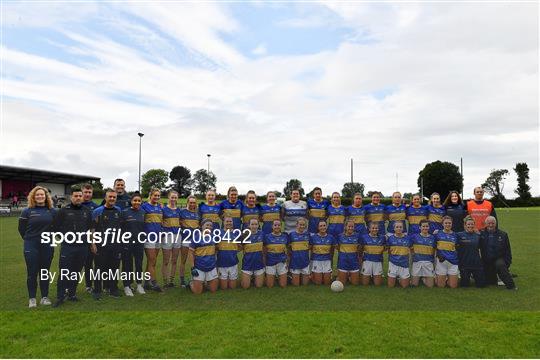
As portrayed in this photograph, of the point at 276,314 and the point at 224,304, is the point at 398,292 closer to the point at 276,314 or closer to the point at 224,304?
the point at 276,314

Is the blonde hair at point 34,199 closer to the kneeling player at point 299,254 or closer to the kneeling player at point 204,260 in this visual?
the kneeling player at point 204,260

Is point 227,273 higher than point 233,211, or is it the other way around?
point 233,211

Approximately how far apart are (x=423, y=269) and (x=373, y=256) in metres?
0.96

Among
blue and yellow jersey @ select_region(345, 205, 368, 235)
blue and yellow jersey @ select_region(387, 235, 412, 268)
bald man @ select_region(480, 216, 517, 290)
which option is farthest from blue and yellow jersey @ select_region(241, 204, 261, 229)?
bald man @ select_region(480, 216, 517, 290)

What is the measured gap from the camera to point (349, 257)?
8.12 m

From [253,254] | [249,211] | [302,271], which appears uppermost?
[249,211]

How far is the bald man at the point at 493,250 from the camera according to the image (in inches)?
314

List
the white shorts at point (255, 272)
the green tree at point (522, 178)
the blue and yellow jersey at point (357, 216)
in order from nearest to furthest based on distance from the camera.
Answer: the white shorts at point (255, 272), the blue and yellow jersey at point (357, 216), the green tree at point (522, 178)

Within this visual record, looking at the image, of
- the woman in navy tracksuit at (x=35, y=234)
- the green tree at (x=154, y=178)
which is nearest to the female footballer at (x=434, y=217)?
the woman in navy tracksuit at (x=35, y=234)

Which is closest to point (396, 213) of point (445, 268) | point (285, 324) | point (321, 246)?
point (445, 268)

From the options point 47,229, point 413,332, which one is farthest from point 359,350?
point 47,229

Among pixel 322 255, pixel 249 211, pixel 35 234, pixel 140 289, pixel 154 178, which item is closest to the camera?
pixel 35 234

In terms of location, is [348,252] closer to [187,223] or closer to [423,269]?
[423,269]

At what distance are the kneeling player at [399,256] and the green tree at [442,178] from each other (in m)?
69.6
